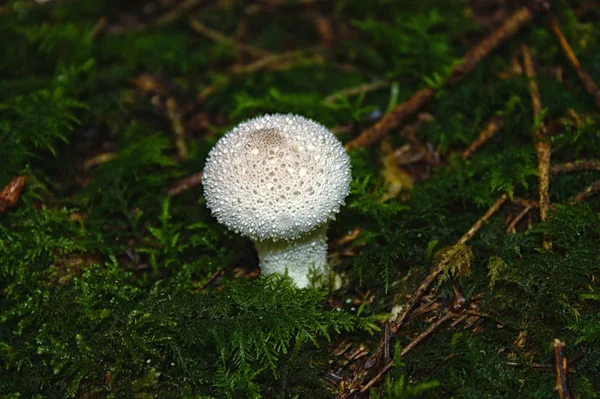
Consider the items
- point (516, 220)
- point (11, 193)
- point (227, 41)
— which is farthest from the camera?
point (227, 41)

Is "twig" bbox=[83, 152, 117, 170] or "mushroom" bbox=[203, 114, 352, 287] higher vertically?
"mushroom" bbox=[203, 114, 352, 287]

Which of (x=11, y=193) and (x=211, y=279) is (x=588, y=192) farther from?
(x=11, y=193)

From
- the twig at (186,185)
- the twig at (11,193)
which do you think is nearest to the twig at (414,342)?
the twig at (186,185)

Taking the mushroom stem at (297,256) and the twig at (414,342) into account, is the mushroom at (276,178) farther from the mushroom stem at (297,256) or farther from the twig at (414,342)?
the twig at (414,342)

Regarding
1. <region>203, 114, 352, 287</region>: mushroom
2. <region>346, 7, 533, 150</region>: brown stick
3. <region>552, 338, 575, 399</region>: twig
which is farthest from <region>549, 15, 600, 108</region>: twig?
<region>203, 114, 352, 287</region>: mushroom

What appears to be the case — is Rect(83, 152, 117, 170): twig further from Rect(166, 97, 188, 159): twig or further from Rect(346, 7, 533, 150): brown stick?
Rect(346, 7, 533, 150): brown stick

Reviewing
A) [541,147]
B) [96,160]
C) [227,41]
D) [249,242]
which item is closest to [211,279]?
[249,242]
